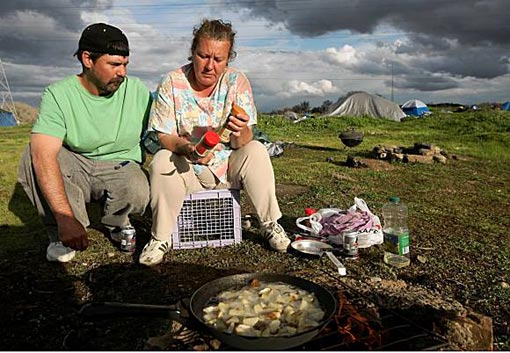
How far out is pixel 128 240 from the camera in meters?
3.59

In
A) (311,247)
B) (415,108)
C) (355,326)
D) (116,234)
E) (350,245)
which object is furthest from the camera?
(415,108)

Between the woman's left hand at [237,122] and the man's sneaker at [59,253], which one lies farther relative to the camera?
the man's sneaker at [59,253]

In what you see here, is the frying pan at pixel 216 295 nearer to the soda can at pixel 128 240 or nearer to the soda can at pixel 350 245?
the soda can at pixel 350 245

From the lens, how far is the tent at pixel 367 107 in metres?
28.6

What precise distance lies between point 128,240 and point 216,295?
166 centimetres

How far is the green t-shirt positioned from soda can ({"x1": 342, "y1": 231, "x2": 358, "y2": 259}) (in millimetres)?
1785

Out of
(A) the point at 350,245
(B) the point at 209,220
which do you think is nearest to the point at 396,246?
(A) the point at 350,245

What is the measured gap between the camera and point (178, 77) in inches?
141

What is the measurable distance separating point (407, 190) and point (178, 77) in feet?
12.7

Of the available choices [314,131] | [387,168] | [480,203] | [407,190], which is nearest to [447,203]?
[480,203]

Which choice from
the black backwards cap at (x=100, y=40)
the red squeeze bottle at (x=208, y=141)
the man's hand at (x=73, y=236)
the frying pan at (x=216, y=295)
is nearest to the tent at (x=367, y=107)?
the black backwards cap at (x=100, y=40)

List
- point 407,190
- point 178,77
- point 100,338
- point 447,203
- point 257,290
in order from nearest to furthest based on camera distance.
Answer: point 257,290 → point 100,338 → point 178,77 → point 447,203 → point 407,190

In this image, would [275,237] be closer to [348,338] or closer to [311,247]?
[311,247]

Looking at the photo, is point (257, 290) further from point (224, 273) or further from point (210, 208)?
point (210, 208)
